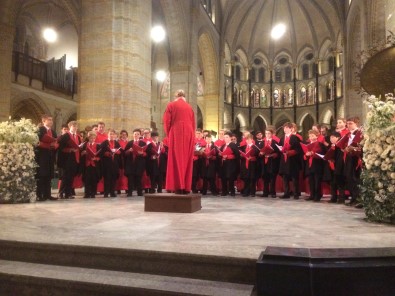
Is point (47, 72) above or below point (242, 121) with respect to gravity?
above

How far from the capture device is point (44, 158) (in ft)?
28.6

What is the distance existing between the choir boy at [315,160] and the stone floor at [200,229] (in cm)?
198

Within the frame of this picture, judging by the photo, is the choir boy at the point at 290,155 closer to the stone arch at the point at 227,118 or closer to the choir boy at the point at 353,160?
the choir boy at the point at 353,160

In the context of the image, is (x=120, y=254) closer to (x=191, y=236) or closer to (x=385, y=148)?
(x=191, y=236)

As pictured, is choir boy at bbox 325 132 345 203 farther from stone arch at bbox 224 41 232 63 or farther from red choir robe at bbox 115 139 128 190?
stone arch at bbox 224 41 232 63

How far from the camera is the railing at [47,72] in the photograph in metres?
20.6

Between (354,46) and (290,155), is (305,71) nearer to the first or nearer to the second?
(354,46)

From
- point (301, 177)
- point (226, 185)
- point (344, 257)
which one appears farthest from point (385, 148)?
point (226, 185)

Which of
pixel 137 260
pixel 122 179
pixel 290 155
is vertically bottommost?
pixel 137 260

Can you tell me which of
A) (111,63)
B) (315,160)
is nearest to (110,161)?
(111,63)

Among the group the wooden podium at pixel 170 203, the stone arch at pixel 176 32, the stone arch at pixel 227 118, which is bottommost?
the wooden podium at pixel 170 203

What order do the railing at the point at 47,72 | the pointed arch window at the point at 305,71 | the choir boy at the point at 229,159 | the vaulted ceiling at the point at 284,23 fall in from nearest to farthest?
the choir boy at the point at 229,159
the railing at the point at 47,72
the vaulted ceiling at the point at 284,23
the pointed arch window at the point at 305,71

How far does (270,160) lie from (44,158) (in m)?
5.50

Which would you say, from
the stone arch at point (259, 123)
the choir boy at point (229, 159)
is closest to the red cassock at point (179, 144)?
the choir boy at point (229, 159)
